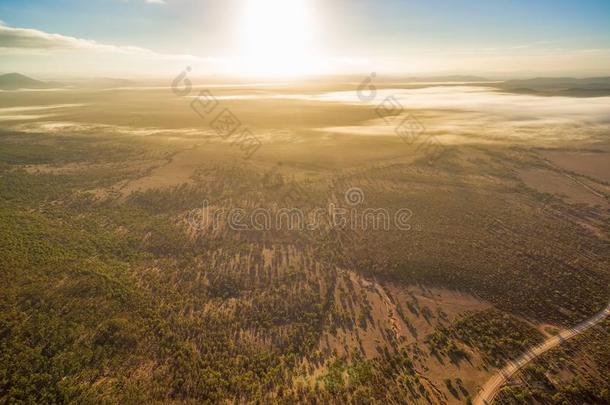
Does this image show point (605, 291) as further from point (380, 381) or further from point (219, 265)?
point (219, 265)

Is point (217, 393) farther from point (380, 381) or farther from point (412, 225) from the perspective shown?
point (412, 225)

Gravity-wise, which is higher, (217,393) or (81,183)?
(81,183)

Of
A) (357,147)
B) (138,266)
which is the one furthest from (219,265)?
(357,147)

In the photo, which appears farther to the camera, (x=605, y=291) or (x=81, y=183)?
(x=81, y=183)

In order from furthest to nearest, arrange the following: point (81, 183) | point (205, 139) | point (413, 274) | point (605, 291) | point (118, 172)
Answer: point (205, 139)
point (118, 172)
point (81, 183)
point (413, 274)
point (605, 291)

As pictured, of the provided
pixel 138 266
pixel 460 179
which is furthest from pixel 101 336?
pixel 460 179

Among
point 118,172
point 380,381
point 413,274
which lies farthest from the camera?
point 118,172
